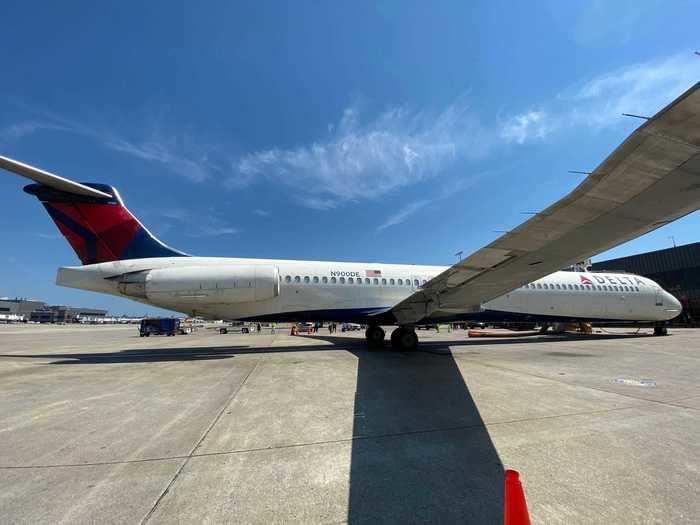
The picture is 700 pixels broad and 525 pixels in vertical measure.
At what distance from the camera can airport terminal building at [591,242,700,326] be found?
38562 millimetres

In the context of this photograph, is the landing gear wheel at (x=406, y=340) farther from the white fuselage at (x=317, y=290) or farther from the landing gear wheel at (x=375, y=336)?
the landing gear wheel at (x=375, y=336)

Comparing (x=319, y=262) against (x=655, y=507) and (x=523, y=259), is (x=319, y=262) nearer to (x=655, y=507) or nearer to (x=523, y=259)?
(x=523, y=259)

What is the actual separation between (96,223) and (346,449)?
37.7ft

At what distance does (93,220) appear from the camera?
1082 centimetres

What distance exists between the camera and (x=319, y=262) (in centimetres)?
1331

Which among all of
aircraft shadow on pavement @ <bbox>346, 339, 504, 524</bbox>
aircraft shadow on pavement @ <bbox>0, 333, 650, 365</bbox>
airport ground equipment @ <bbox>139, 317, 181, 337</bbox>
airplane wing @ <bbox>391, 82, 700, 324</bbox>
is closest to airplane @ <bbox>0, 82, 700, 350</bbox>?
airplane wing @ <bbox>391, 82, 700, 324</bbox>

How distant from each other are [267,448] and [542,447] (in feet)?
9.30

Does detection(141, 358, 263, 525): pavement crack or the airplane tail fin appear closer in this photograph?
detection(141, 358, 263, 525): pavement crack

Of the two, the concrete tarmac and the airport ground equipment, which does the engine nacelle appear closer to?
the concrete tarmac

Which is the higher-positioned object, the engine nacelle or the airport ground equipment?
the engine nacelle

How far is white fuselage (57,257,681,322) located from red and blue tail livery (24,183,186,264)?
59 cm

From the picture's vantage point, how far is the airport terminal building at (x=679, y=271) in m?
38.6

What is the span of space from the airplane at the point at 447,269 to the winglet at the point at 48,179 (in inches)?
1.2

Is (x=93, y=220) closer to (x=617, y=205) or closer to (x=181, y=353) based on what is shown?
(x=181, y=353)
